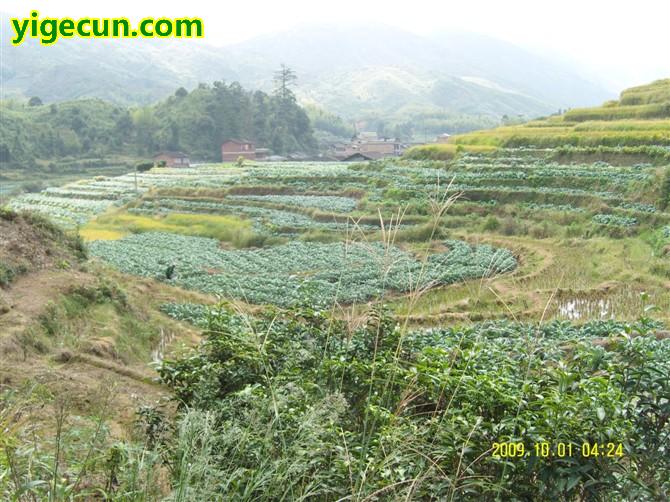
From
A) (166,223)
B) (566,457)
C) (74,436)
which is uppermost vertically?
(566,457)

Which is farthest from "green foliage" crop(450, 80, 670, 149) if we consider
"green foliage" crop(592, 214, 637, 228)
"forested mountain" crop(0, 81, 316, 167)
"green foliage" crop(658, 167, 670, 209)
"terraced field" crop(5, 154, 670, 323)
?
"forested mountain" crop(0, 81, 316, 167)

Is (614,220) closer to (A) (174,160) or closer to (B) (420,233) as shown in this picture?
(B) (420,233)

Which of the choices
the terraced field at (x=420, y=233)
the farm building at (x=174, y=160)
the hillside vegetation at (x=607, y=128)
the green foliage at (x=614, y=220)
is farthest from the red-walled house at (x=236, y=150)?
the green foliage at (x=614, y=220)

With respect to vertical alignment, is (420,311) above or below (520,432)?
below

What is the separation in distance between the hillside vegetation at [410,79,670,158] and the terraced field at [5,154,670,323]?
1.93 m

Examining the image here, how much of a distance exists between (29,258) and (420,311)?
9421 millimetres

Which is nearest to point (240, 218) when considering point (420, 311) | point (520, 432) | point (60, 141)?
point (420, 311)

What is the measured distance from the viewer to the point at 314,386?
148 inches

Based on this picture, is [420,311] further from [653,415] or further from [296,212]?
[296,212]

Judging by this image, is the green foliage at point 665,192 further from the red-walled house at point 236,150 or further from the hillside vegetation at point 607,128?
the red-walled house at point 236,150

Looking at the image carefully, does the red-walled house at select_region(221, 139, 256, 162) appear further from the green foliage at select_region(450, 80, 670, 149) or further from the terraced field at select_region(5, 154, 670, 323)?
the green foliage at select_region(450, 80, 670, 149)
